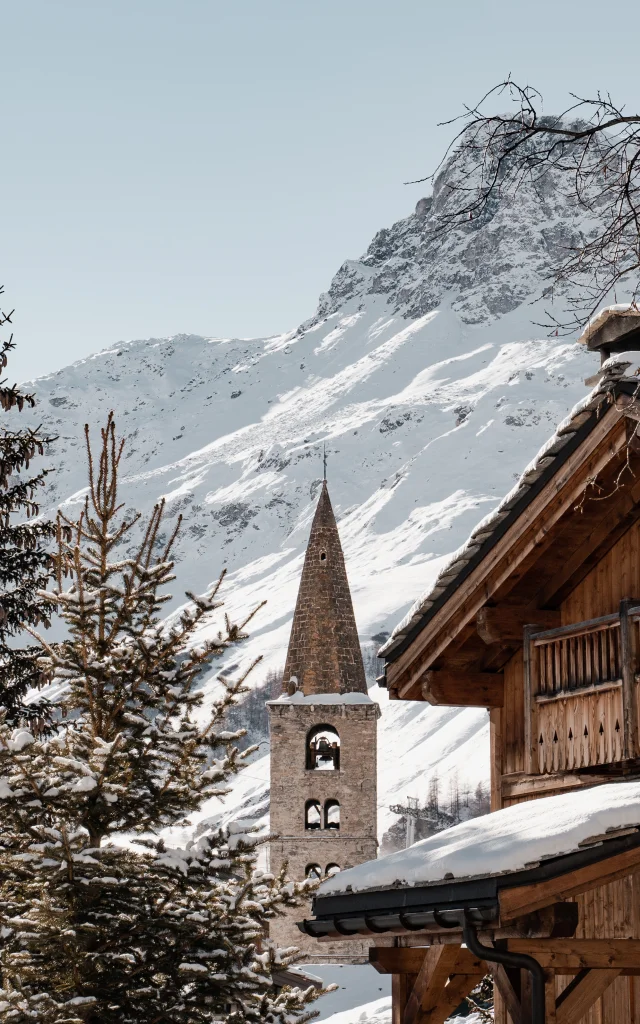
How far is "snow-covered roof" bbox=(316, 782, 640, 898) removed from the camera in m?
6.76

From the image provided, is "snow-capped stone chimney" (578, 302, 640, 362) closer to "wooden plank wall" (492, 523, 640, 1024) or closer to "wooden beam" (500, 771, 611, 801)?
"wooden plank wall" (492, 523, 640, 1024)

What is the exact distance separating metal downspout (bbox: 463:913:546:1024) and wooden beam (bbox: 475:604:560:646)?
288 centimetres

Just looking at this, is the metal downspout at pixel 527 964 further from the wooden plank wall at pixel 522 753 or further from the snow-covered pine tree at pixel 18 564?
the snow-covered pine tree at pixel 18 564

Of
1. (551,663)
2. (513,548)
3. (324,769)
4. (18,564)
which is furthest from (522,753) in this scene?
(324,769)

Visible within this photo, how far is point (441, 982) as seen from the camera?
852cm

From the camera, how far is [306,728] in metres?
41.1

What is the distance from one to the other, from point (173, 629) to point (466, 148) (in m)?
6.20

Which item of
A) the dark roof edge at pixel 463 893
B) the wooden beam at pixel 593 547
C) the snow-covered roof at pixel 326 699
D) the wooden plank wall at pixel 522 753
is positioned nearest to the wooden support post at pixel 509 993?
the dark roof edge at pixel 463 893

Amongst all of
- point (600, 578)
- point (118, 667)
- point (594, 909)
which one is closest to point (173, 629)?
point (118, 667)

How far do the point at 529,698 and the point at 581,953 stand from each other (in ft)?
Result: 8.13

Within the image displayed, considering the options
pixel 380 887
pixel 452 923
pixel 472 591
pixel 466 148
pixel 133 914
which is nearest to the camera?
pixel 466 148

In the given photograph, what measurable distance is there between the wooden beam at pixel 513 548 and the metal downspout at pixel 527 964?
2.67 m

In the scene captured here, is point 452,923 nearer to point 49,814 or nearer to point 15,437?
point 49,814

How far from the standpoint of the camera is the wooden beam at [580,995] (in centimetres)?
681
